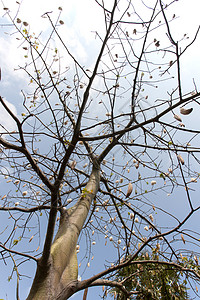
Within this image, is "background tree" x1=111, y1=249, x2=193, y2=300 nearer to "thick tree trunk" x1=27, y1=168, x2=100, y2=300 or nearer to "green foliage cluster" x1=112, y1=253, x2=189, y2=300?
"green foliage cluster" x1=112, y1=253, x2=189, y2=300

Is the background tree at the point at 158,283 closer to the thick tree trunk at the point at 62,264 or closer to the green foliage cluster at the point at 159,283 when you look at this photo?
the green foliage cluster at the point at 159,283

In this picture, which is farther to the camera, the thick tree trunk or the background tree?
the background tree

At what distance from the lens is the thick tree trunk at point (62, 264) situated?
123 centimetres

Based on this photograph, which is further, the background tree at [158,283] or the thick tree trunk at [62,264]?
the background tree at [158,283]

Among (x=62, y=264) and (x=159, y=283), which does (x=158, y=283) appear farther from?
→ (x=62, y=264)

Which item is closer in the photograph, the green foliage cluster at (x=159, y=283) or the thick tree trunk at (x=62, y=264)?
the thick tree trunk at (x=62, y=264)

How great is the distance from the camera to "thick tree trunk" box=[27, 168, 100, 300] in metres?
1.23

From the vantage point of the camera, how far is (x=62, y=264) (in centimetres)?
143

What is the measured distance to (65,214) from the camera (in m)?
1.84

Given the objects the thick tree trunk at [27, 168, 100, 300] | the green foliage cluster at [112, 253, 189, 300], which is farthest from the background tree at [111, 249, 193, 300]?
the thick tree trunk at [27, 168, 100, 300]

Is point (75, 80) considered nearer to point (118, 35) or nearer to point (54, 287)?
point (118, 35)

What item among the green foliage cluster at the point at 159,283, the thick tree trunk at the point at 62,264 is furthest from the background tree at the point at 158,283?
the thick tree trunk at the point at 62,264

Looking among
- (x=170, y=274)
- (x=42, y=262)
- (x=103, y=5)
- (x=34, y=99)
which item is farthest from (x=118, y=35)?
(x=170, y=274)

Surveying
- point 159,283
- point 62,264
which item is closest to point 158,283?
point 159,283
